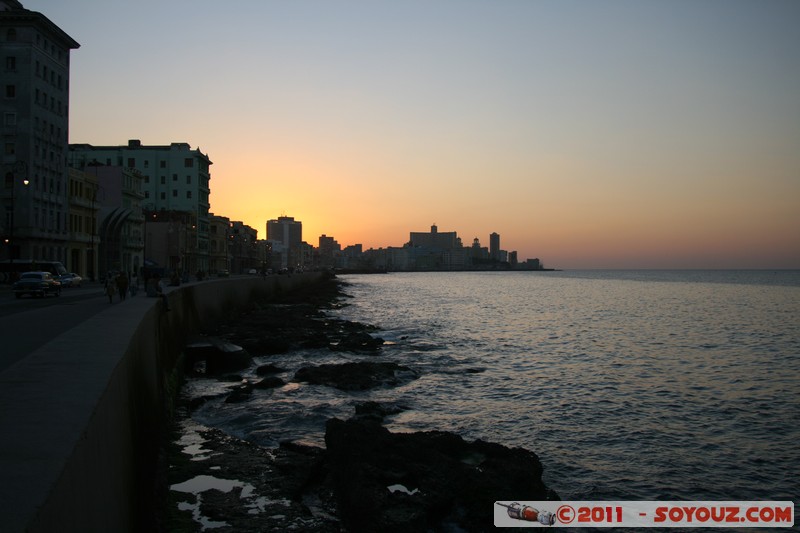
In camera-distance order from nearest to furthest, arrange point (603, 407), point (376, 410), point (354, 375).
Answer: point (376, 410) → point (603, 407) → point (354, 375)

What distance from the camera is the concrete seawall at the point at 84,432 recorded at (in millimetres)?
4734

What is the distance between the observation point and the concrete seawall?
186 inches

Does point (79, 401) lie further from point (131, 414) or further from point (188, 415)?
point (188, 415)

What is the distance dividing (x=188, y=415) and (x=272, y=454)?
16.1 feet

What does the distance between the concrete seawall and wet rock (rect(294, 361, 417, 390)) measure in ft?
25.4

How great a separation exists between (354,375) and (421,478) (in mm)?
12354

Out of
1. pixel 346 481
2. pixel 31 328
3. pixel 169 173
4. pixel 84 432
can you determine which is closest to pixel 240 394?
pixel 31 328

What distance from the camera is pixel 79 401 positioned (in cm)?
718

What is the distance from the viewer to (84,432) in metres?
5.96

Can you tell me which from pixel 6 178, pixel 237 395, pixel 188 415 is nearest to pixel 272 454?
pixel 188 415

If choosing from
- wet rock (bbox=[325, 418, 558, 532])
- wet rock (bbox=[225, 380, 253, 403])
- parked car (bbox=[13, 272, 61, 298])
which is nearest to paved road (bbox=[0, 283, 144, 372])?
wet rock (bbox=[225, 380, 253, 403])

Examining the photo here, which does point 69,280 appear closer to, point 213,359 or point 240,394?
point 213,359

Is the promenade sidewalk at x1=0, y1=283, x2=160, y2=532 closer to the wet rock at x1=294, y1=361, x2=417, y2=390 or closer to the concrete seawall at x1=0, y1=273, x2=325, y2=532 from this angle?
the concrete seawall at x1=0, y1=273, x2=325, y2=532

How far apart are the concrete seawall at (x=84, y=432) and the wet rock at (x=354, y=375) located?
773 centimetres
